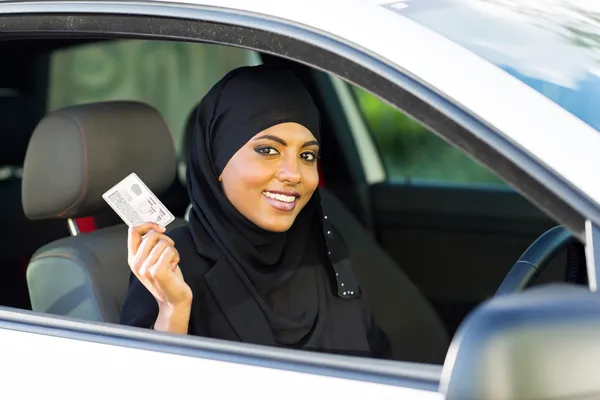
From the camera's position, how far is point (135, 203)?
73.5 inches

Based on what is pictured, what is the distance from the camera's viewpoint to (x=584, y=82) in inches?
60.8

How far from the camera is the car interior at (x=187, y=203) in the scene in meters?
2.22

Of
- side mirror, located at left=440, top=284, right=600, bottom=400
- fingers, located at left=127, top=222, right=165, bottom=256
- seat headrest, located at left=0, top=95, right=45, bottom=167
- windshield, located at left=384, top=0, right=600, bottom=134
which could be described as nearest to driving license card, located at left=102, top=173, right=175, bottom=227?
fingers, located at left=127, top=222, right=165, bottom=256

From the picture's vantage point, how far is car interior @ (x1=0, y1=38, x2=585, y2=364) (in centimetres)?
222

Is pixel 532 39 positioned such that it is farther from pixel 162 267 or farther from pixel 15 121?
pixel 15 121

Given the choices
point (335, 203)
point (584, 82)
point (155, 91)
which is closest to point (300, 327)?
point (584, 82)

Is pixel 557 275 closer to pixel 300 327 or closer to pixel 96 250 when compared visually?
pixel 300 327

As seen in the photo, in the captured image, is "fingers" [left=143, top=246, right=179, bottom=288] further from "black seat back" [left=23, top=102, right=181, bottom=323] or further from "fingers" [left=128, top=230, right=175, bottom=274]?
"black seat back" [left=23, top=102, right=181, bottom=323]

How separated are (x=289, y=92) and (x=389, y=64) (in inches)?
31.2

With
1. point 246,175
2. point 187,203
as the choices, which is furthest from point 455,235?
point 246,175

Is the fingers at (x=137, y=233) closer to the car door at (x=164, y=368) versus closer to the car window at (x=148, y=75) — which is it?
the car door at (x=164, y=368)

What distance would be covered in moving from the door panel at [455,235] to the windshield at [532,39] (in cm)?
165

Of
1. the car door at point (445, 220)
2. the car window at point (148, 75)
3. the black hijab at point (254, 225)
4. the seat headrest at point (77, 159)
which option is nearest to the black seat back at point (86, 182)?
the seat headrest at point (77, 159)

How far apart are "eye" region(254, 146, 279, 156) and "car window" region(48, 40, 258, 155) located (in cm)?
265
